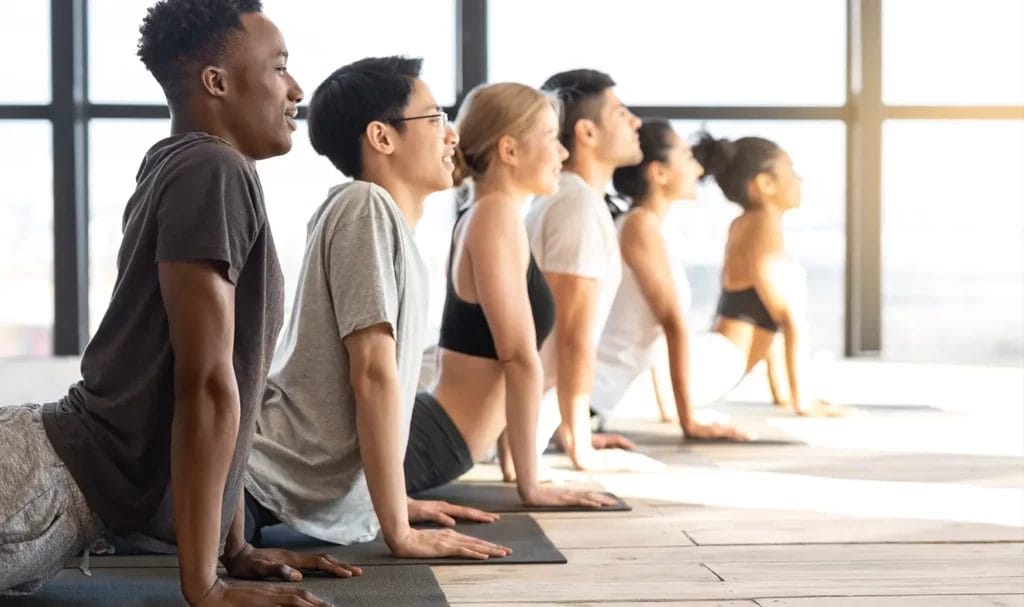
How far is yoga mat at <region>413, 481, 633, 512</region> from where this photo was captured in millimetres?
2758

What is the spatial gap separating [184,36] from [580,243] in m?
1.66

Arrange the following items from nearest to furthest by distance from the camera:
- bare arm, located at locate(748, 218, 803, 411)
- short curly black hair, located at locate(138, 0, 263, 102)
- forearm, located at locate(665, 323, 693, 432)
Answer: short curly black hair, located at locate(138, 0, 263, 102), forearm, located at locate(665, 323, 693, 432), bare arm, located at locate(748, 218, 803, 411)

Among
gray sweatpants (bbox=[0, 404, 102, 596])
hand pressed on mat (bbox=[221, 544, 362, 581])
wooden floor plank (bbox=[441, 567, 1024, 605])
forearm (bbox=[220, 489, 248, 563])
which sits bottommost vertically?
wooden floor plank (bbox=[441, 567, 1024, 605])

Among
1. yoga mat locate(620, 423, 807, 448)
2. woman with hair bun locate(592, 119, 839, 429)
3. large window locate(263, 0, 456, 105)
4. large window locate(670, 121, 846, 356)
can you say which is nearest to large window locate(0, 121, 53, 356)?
large window locate(263, 0, 456, 105)

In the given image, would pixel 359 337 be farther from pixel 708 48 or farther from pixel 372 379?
pixel 708 48

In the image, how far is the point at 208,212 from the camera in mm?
1625

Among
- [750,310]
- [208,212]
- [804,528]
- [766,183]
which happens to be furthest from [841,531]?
[766,183]

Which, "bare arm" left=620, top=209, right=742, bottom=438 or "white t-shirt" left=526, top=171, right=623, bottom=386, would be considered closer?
"white t-shirt" left=526, top=171, right=623, bottom=386

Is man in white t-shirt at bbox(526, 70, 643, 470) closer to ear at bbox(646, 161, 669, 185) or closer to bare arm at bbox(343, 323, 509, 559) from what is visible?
ear at bbox(646, 161, 669, 185)

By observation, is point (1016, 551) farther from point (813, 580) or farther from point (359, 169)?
point (359, 169)

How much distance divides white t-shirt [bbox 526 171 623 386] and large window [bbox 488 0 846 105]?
8.63 feet

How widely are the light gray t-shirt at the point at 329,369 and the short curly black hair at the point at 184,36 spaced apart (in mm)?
563

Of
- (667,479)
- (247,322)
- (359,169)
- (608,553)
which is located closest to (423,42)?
(667,479)

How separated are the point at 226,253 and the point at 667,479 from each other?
5.95 feet
